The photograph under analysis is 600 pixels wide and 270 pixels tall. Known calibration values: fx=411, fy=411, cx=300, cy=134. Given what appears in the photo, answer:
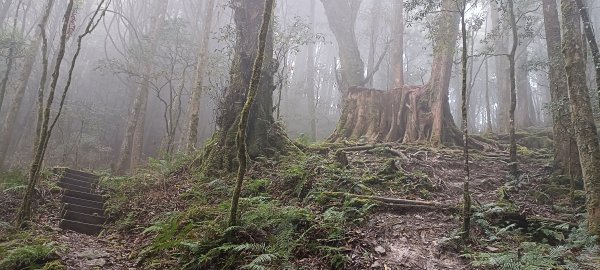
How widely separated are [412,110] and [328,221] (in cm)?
858

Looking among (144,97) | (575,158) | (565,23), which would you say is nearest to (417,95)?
(575,158)

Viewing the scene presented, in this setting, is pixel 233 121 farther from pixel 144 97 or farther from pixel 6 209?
pixel 144 97

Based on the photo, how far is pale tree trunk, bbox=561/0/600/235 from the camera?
5.49m

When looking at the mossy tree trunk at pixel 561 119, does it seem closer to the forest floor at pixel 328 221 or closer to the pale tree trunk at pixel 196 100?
the forest floor at pixel 328 221

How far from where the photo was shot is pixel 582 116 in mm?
5969

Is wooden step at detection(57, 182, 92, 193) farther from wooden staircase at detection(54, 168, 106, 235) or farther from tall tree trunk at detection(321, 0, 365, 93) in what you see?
tall tree trunk at detection(321, 0, 365, 93)

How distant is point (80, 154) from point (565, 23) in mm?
22125

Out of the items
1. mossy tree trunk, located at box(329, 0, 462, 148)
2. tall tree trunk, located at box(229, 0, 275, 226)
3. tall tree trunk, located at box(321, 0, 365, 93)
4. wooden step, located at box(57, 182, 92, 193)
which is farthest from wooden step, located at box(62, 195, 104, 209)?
tall tree trunk, located at box(321, 0, 365, 93)

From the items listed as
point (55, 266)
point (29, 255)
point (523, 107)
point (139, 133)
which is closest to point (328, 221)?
point (55, 266)

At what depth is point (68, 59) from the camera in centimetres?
2772

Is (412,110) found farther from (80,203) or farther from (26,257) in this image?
(26,257)

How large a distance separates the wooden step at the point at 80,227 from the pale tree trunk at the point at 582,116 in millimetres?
8020

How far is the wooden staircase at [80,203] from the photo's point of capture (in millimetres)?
7770

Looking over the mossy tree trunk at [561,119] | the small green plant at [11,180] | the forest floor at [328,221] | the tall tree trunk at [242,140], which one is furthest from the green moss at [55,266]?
the mossy tree trunk at [561,119]
